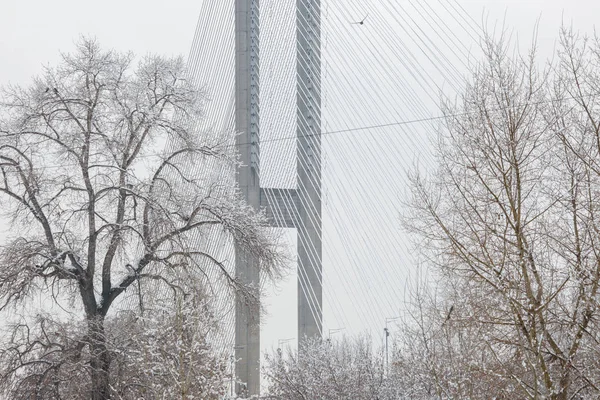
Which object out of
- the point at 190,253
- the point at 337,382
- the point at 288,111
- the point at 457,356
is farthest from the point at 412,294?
the point at 288,111

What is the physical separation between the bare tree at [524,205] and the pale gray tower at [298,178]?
19.9ft

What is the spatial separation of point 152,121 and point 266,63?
318 centimetres

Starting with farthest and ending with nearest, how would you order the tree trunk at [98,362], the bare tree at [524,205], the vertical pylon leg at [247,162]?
the vertical pylon leg at [247,162]
the tree trunk at [98,362]
the bare tree at [524,205]

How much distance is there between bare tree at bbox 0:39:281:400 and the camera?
15.0 metres

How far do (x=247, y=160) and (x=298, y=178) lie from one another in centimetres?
102

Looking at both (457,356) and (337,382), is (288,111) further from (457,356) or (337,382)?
(457,356)

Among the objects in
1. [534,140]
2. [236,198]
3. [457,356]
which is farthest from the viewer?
[236,198]

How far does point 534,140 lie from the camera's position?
10.1 m

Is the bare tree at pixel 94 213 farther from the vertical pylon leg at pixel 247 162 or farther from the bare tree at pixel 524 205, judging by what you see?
the bare tree at pixel 524 205

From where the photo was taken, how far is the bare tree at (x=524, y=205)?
9.56 meters

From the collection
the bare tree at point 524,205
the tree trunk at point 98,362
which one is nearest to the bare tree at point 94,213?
the tree trunk at point 98,362

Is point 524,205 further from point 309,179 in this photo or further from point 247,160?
point 247,160

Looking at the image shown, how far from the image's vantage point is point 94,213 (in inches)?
613

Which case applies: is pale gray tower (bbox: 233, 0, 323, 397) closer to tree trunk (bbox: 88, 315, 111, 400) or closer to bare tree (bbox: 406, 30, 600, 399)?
tree trunk (bbox: 88, 315, 111, 400)
